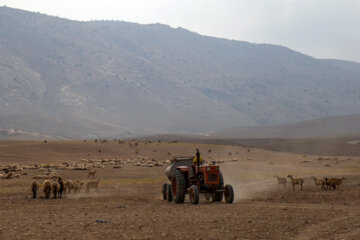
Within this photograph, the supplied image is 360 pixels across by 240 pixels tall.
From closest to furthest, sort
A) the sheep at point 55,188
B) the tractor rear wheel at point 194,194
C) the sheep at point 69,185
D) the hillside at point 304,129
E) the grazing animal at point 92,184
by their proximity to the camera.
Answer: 1. the tractor rear wheel at point 194,194
2. the sheep at point 55,188
3. the sheep at point 69,185
4. the grazing animal at point 92,184
5. the hillside at point 304,129

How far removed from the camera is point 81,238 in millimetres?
11812

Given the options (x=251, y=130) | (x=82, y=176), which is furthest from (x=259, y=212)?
(x=251, y=130)

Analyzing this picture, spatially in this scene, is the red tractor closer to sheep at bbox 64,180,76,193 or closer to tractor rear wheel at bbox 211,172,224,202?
tractor rear wheel at bbox 211,172,224,202

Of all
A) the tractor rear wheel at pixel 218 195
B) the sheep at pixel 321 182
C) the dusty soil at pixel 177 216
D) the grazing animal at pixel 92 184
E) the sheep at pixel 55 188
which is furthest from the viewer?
Result: the sheep at pixel 321 182

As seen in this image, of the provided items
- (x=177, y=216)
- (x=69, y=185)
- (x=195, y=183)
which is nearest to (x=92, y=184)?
(x=69, y=185)

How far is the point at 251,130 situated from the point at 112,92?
51.9 meters

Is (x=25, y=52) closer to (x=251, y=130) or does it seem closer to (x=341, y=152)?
(x=251, y=130)

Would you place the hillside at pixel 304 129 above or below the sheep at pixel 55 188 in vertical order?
above

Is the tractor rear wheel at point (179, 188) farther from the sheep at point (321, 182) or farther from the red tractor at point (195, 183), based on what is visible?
the sheep at point (321, 182)

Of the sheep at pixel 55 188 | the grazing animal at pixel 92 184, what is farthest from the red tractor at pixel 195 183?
the grazing animal at pixel 92 184

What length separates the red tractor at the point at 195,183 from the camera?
18703 mm

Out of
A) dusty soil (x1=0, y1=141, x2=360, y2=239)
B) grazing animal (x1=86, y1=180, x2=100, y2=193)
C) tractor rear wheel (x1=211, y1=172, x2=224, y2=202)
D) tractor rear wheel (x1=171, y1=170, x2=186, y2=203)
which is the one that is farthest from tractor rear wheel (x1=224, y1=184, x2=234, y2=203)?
grazing animal (x1=86, y1=180, x2=100, y2=193)

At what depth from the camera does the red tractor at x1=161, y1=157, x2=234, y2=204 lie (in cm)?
1870

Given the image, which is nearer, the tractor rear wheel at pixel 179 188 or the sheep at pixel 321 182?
the tractor rear wheel at pixel 179 188
